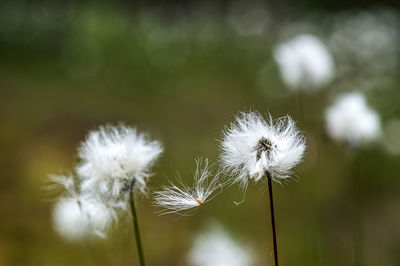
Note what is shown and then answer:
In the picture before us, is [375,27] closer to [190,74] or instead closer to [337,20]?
[337,20]

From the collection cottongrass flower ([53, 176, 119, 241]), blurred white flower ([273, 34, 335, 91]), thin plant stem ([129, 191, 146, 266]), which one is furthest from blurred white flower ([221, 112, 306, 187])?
blurred white flower ([273, 34, 335, 91])

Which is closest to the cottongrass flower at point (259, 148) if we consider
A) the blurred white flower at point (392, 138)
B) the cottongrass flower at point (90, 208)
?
the cottongrass flower at point (90, 208)

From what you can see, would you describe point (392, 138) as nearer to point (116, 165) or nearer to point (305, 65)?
point (305, 65)

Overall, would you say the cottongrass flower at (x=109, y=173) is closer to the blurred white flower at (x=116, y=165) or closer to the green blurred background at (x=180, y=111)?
the blurred white flower at (x=116, y=165)

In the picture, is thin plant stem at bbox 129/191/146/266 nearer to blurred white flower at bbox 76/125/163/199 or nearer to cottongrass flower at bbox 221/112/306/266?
blurred white flower at bbox 76/125/163/199

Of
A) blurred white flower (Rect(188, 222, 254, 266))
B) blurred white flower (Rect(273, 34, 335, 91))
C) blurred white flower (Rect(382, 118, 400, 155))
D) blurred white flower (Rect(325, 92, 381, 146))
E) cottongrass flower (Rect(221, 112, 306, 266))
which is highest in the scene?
blurred white flower (Rect(273, 34, 335, 91))
